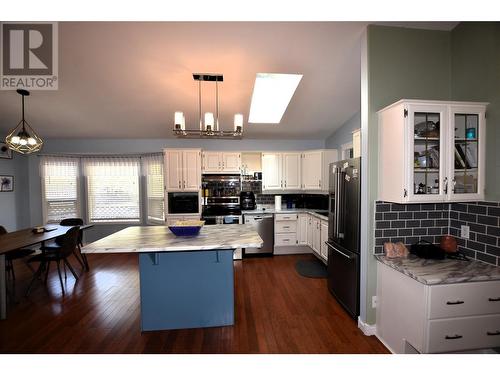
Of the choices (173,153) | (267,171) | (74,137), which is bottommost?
(267,171)

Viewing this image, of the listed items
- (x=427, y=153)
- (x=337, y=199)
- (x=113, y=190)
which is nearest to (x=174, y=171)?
(x=113, y=190)

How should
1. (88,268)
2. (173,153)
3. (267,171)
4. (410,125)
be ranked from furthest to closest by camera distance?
(267,171) → (173,153) → (88,268) → (410,125)

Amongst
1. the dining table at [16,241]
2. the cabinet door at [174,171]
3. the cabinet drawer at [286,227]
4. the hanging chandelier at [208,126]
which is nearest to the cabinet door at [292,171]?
the cabinet drawer at [286,227]

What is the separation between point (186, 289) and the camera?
2.15 m

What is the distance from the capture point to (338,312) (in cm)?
244

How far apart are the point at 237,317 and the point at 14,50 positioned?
3.28 metres

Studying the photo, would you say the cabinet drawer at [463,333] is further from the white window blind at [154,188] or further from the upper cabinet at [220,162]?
the white window blind at [154,188]

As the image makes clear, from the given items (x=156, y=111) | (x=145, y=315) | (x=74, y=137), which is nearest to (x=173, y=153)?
(x=156, y=111)

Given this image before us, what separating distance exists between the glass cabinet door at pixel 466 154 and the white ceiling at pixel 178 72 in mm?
1229

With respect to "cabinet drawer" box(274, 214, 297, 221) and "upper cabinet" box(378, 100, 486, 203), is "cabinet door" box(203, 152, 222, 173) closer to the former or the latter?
"cabinet drawer" box(274, 214, 297, 221)

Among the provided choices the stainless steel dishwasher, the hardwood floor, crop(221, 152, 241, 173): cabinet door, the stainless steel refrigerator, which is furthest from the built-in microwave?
the stainless steel refrigerator

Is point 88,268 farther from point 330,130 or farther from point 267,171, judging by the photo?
point 330,130

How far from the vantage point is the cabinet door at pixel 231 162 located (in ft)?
14.8
